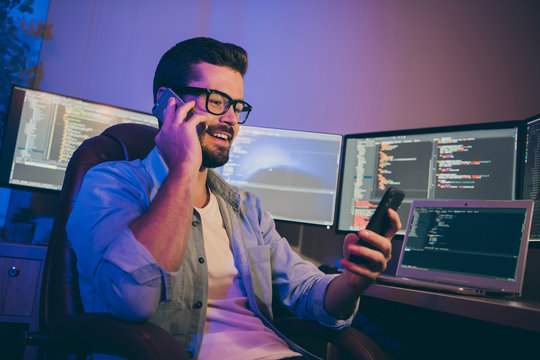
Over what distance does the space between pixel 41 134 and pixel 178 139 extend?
1067 millimetres

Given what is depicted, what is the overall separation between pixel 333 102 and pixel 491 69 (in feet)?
2.44

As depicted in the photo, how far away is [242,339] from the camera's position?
3.43 ft

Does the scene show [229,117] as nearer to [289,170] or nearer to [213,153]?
[213,153]

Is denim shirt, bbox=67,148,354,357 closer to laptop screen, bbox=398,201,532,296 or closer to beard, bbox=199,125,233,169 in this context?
beard, bbox=199,125,233,169

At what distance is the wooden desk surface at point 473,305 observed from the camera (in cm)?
87

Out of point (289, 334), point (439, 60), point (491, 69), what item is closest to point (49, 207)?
point (289, 334)

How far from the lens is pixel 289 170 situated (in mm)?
1970

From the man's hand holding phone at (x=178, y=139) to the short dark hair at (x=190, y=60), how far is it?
16 centimetres

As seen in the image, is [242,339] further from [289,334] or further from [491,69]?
[491,69]

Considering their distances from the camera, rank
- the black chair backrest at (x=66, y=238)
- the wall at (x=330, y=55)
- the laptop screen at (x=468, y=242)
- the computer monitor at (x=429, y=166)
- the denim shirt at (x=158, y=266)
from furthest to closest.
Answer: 1. the wall at (x=330, y=55)
2. the computer monitor at (x=429, y=166)
3. the laptop screen at (x=468, y=242)
4. the black chair backrest at (x=66, y=238)
5. the denim shirt at (x=158, y=266)

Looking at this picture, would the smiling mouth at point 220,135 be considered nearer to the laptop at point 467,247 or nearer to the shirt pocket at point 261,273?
the shirt pocket at point 261,273

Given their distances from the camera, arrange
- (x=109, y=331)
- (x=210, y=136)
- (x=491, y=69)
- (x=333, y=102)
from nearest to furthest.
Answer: (x=109, y=331) → (x=210, y=136) → (x=491, y=69) → (x=333, y=102)

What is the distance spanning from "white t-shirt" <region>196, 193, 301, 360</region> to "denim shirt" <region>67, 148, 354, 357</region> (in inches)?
0.9

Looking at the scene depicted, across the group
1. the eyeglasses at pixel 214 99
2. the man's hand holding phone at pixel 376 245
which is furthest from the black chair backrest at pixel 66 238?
the man's hand holding phone at pixel 376 245
